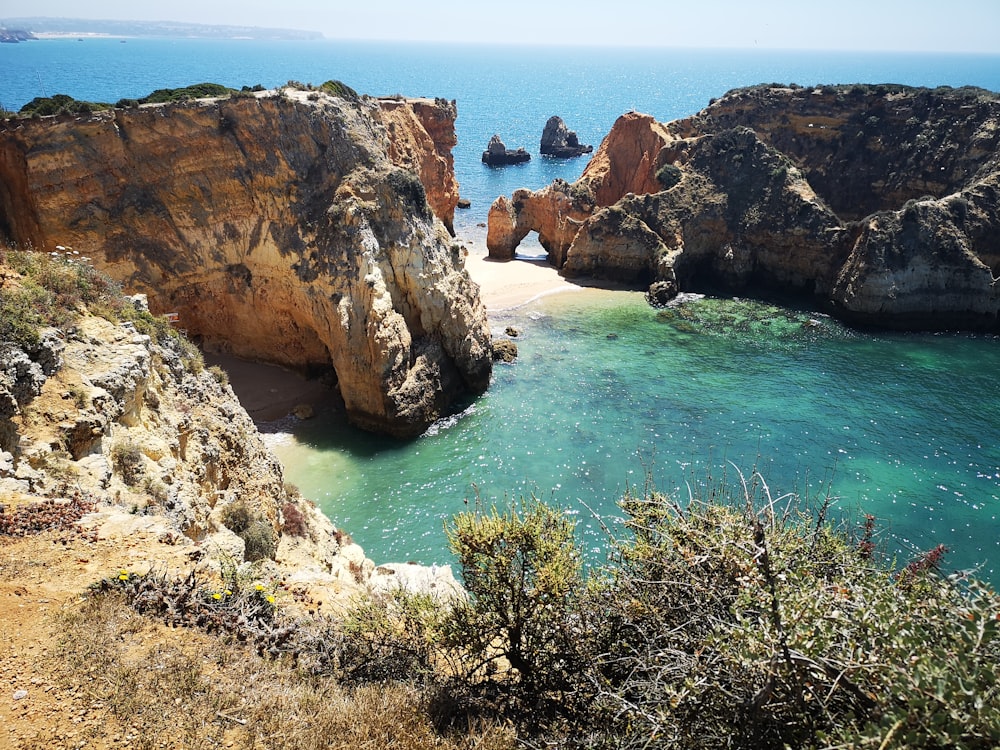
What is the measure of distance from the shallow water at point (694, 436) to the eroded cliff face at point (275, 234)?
3115 millimetres

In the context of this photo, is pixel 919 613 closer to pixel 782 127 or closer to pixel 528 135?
pixel 782 127

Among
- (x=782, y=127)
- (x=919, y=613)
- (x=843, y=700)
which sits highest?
(x=782, y=127)

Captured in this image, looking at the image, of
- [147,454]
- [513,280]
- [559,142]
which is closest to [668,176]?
[513,280]

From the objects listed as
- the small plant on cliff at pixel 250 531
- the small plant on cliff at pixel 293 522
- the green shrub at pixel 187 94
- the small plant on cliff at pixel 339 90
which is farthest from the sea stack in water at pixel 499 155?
the small plant on cliff at pixel 250 531

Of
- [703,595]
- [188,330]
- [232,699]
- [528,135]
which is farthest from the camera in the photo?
[528,135]

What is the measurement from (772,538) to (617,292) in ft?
130

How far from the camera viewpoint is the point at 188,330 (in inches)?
1190

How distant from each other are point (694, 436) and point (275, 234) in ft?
72.3

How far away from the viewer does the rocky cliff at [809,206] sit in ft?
133

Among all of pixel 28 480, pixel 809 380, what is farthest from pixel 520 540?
pixel 809 380

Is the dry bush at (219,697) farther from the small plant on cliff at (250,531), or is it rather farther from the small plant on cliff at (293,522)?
the small plant on cliff at (293,522)

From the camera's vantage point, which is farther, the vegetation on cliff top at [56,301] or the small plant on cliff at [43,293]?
the vegetation on cliff top at [56,301]

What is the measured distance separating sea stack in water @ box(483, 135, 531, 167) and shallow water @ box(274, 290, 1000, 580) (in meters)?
70.2

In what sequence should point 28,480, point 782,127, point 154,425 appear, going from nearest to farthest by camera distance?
point 28,480
point 154,425
point 782,127
